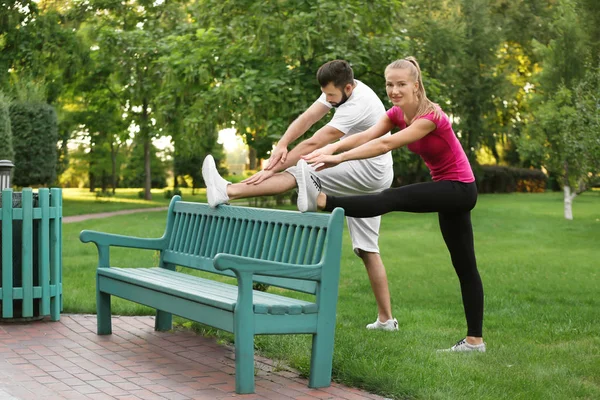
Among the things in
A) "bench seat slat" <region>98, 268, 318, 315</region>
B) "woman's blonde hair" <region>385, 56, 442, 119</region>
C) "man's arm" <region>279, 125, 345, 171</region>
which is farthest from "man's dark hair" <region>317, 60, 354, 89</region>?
"bench seat slat" <region>98, 268, 318, 315</region>

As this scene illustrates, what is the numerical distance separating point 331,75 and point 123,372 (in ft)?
8.26

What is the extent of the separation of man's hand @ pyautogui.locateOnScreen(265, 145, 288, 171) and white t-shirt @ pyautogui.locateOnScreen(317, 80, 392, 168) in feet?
1.36

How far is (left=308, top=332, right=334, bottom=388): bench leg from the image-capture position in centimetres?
523

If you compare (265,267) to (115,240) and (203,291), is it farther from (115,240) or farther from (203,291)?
(115,240)

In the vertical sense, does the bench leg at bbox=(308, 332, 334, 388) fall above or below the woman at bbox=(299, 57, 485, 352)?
below

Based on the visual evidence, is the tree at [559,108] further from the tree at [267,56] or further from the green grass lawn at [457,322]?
the green grass lawn at [457,322]

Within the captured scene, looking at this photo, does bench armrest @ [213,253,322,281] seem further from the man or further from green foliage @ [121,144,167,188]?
green foliage @ [121,144,167,188]

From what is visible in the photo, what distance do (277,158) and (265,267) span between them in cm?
159

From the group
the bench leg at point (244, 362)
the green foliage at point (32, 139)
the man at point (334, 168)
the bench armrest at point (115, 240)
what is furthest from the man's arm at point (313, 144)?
the green foliage at point (32, 139)

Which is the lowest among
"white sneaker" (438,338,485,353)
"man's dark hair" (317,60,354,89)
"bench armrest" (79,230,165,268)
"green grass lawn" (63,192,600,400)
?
"green grass lawn" (63,192,600,400)

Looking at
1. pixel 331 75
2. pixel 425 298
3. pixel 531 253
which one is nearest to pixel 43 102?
pixel 531 253

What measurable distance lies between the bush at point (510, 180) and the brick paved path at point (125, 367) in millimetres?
41354

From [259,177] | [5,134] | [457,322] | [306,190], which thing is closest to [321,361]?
[306,190]

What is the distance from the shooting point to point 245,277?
5.01 metres
